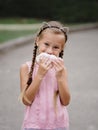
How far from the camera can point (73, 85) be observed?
9.91 meters

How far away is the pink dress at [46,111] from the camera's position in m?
3.91

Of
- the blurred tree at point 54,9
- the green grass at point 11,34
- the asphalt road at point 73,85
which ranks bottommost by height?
the asphalt road at point 73,85

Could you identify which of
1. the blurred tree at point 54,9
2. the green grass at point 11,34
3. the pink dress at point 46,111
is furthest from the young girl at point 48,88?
the blurred tree at point 54,9

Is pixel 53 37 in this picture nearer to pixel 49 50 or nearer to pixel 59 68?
pixel 49 50

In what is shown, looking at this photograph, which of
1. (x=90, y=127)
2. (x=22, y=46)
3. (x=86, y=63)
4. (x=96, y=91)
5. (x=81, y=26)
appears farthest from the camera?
(x=81, y=26)

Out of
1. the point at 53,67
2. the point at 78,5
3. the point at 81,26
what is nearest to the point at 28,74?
the point at 53,67

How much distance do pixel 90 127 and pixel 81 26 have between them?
1733 cm

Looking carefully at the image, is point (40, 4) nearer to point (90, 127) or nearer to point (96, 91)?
point (96, 91)

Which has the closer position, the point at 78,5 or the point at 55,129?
the point at 55,129

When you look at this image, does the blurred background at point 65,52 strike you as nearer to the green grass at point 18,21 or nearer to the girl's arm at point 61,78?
the green grass at point 18,21

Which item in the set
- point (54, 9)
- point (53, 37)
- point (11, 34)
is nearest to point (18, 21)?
point (54, 9)

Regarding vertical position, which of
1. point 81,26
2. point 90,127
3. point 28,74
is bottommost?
point 90,127

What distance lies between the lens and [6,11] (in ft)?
90.2

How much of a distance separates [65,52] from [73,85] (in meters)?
5.66
